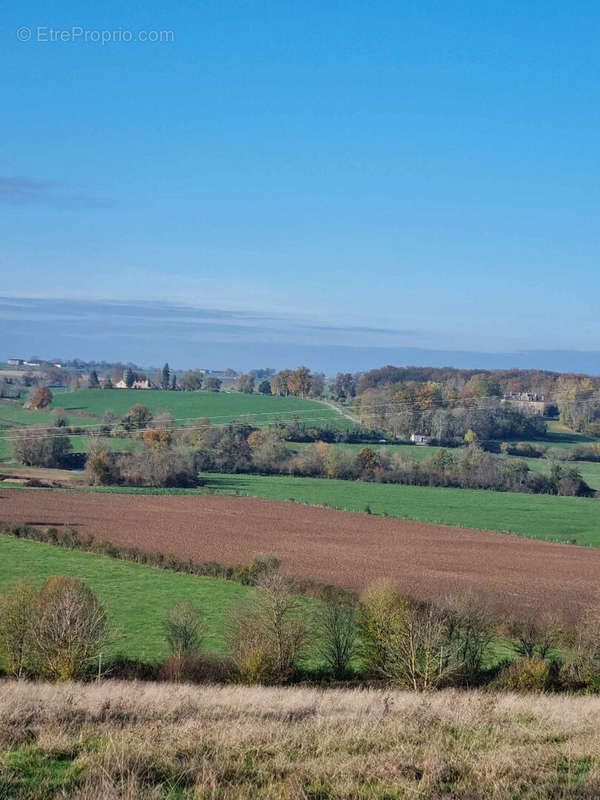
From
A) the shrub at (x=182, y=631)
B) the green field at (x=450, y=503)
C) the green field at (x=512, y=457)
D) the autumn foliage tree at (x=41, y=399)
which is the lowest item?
the green field at (x=450, y=503)

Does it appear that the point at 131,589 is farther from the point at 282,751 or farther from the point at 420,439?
the point at 420,439

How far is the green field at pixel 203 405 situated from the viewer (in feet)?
337

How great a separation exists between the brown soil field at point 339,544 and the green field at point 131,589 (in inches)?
133

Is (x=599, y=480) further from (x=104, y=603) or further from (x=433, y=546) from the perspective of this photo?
(x=104, y=603)

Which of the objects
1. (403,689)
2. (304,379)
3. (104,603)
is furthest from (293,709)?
(304,379)

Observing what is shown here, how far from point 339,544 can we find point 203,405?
236 ft

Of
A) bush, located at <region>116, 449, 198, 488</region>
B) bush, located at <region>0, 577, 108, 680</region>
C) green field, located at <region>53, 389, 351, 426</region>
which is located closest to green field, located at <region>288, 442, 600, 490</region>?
green field, located at <region>53, 389, 351, 426</region>

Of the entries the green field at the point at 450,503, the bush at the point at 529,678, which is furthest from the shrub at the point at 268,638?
the green field at the point at 450,503

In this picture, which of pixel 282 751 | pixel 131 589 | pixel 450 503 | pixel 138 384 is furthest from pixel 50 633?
pixel 138 384

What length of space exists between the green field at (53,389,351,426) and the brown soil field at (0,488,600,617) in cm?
3734

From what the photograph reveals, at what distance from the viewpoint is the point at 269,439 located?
82.2 m

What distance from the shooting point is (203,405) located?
116250 millimetres

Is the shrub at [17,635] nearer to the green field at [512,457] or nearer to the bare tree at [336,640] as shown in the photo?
the bare tree at [336,640]

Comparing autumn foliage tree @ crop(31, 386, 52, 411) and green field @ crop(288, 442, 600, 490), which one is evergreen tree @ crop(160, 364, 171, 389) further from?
green field @ crop(288, 442, 600, 490)
